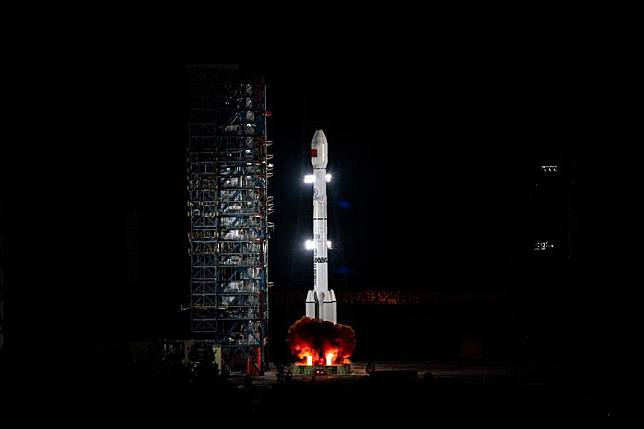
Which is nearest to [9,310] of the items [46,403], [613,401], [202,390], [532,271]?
[202,390]

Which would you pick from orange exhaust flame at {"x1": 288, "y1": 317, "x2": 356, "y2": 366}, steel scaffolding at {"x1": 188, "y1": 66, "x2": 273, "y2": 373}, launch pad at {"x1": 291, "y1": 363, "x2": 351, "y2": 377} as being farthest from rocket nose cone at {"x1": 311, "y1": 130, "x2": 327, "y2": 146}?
launch pad at {"x1": 291, "y1": 363, "x2": 351, "y2": 377}

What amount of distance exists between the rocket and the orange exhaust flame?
160cm

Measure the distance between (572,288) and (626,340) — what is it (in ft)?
27.6

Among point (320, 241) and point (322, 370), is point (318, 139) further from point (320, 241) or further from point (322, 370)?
point (322, 370)

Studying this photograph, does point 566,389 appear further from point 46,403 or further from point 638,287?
point 46,403

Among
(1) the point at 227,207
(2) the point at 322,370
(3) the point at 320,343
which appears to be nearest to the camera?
(2) the point at 322,370

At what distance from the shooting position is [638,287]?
176 feet

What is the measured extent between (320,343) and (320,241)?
5.38m

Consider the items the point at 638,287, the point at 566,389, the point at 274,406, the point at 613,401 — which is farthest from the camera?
the point at 638,287

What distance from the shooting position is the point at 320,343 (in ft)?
187

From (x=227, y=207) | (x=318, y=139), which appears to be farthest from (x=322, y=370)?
(x=318, y=139)

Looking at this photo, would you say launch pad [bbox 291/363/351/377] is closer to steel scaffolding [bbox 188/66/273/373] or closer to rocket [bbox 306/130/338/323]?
steel scaffolding [bbox 188/66/273/373]

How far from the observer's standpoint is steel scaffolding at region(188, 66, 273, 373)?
184ft

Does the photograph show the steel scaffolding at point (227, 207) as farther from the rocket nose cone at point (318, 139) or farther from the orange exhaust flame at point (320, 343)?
the rocket nose cone at point (318, 139)
